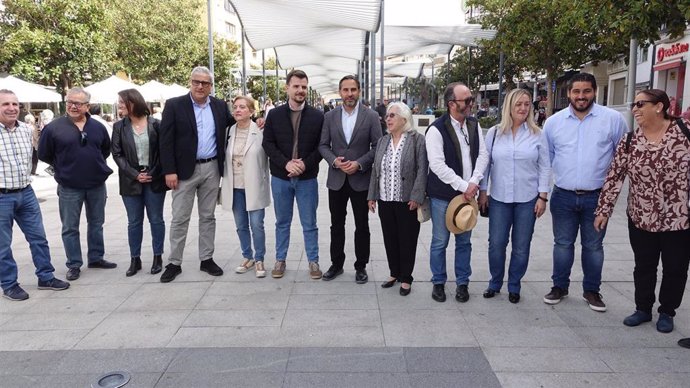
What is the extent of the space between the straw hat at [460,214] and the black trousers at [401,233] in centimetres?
38

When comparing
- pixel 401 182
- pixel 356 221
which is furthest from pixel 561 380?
pixel 356 221

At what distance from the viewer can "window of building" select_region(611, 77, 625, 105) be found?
28031 millimetres

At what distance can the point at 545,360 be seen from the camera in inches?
125

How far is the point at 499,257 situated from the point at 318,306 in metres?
1.55

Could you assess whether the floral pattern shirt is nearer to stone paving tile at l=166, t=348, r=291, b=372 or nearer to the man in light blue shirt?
the man in light blue shirt

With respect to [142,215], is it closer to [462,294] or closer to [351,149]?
[351,149]

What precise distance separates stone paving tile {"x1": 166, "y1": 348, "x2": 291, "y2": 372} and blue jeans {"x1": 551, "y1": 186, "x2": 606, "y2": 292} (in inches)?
92.7

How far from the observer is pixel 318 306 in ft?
13.5

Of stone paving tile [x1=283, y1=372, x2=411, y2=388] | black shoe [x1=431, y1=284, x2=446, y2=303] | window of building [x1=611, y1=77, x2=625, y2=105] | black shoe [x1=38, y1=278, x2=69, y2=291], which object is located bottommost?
stone paving tile [x1=283, y1=372, x2=411, y2=388]

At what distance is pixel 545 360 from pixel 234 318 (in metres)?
2.22

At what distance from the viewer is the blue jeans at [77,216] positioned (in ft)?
16.2

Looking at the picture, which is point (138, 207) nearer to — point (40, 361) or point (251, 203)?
point (251, 203)

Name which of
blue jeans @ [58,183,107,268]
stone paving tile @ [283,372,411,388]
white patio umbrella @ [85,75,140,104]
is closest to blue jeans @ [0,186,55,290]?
blue jeans @ [58,183,107,268]

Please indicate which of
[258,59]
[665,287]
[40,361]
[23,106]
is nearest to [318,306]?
[40,361]
